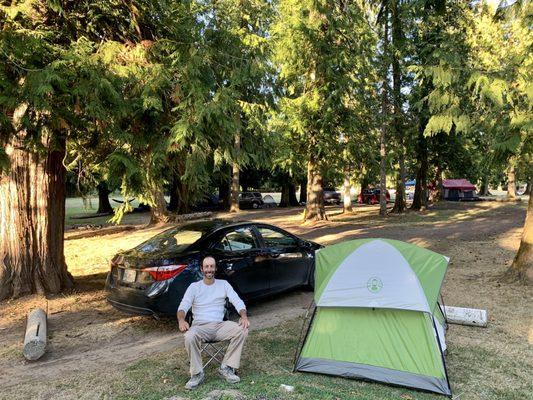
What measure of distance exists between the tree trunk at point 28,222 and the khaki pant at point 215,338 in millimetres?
4672

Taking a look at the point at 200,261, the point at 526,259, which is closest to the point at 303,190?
the point at 526,259

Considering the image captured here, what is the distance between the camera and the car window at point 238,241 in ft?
22.8

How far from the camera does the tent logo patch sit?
197 inches

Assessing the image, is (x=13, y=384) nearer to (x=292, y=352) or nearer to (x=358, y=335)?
(x=292, y=352)

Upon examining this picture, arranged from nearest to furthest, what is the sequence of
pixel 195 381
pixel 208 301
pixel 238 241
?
pixel 195 381 < pixel 208 301 < pixel 238 241

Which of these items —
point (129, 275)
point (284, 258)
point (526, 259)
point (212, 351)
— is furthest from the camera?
point (526, 259)

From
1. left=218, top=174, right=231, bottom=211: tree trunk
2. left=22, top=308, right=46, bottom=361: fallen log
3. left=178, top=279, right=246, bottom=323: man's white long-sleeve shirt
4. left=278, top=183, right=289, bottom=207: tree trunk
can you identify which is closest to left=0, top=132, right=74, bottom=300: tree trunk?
left=22, top=308, right=46, bottom=361: fallen log

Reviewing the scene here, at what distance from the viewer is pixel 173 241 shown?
23.0ft

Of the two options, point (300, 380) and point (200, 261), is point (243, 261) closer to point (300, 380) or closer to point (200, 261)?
point (200, 261)

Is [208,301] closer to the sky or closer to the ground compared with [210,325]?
closer to the sky

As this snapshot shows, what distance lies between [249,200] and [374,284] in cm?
3113

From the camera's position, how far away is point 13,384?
16.0ft

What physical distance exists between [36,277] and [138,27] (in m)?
4.90

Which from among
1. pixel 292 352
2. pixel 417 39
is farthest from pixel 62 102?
pixel 417 39
